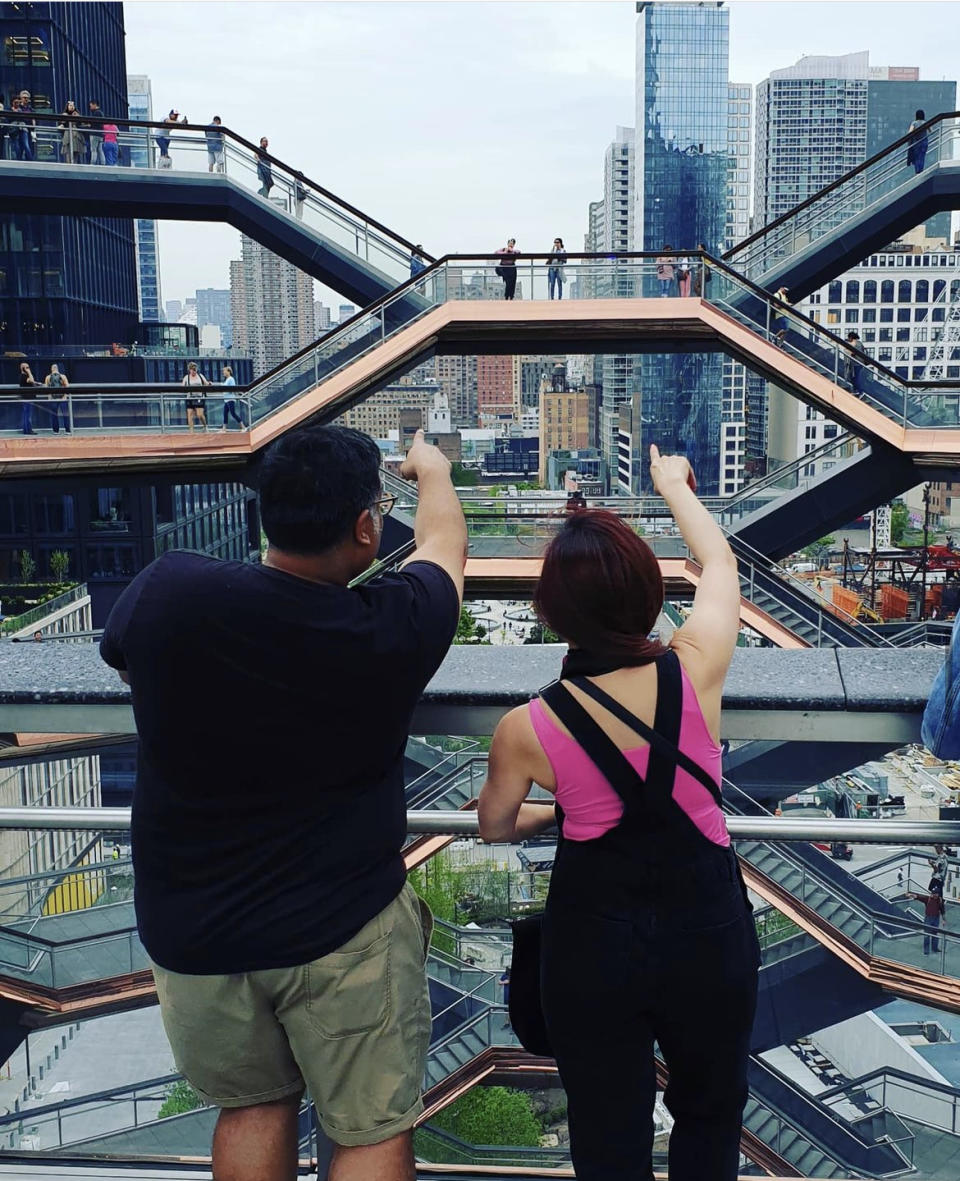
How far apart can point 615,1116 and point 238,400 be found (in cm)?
1577

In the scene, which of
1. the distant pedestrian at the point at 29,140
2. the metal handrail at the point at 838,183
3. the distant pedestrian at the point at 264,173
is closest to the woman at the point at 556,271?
the metal handrail at the point at 838,183

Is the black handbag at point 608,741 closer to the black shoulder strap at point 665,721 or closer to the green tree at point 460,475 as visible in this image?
the black shoulder strap at point 665,721

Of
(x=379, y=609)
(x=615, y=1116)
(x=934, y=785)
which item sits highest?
(x=379, y=609)

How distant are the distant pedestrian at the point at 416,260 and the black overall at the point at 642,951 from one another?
16.1 m

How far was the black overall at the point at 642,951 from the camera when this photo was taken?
69.1 inches

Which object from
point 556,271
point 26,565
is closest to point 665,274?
point 556,271

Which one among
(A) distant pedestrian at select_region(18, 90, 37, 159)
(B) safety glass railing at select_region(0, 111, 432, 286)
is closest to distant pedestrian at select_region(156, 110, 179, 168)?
(B) safety glass railing at select_region(0, 111, 432, 286)

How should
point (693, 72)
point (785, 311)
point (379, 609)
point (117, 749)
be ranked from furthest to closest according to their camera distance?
point (693, 72), point (785, 311), point (117, 749), point (379, 609)

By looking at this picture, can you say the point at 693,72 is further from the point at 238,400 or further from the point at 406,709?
the point at 406,709

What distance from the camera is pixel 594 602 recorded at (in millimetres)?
1792

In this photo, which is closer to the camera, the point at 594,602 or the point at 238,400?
the point at 594,602

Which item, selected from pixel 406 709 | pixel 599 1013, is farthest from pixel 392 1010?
pixel 406 709

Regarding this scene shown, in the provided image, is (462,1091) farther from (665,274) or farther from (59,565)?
(59,565)

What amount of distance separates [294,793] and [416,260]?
53.9ft
